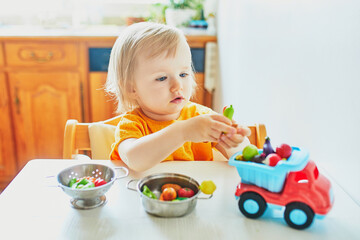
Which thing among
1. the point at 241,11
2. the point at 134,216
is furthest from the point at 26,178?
the point at 241,11

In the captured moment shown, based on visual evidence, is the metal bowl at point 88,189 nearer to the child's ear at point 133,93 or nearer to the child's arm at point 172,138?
the child's arm at point 172,138

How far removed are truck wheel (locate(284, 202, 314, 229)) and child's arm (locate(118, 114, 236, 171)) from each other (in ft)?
0.55

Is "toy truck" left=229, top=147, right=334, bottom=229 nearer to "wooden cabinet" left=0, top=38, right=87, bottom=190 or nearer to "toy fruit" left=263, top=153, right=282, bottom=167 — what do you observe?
"toy fruit" left=263, top=153, right=282, bottom=167

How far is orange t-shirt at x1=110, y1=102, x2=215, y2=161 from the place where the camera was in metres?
0.89

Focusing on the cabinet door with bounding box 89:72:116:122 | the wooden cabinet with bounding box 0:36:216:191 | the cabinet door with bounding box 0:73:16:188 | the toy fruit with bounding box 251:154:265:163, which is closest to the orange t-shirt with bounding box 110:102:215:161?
the toy fruit with bounding box 251:154:265:163

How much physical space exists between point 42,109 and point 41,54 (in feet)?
1.13

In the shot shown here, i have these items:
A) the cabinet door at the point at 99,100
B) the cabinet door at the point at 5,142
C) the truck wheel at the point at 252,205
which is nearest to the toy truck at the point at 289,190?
the truck wheel at the point at 252,205

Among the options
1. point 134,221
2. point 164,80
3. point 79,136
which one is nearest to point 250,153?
point 134,221

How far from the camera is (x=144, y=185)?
2.18ft

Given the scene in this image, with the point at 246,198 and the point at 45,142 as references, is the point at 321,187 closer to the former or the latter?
the point at 246,198

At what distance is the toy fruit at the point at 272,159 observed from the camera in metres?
0.60

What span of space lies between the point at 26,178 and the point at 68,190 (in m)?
0.19

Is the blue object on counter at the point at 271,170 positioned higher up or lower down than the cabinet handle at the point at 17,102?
higher up

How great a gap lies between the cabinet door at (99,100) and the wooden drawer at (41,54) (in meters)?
0.16
